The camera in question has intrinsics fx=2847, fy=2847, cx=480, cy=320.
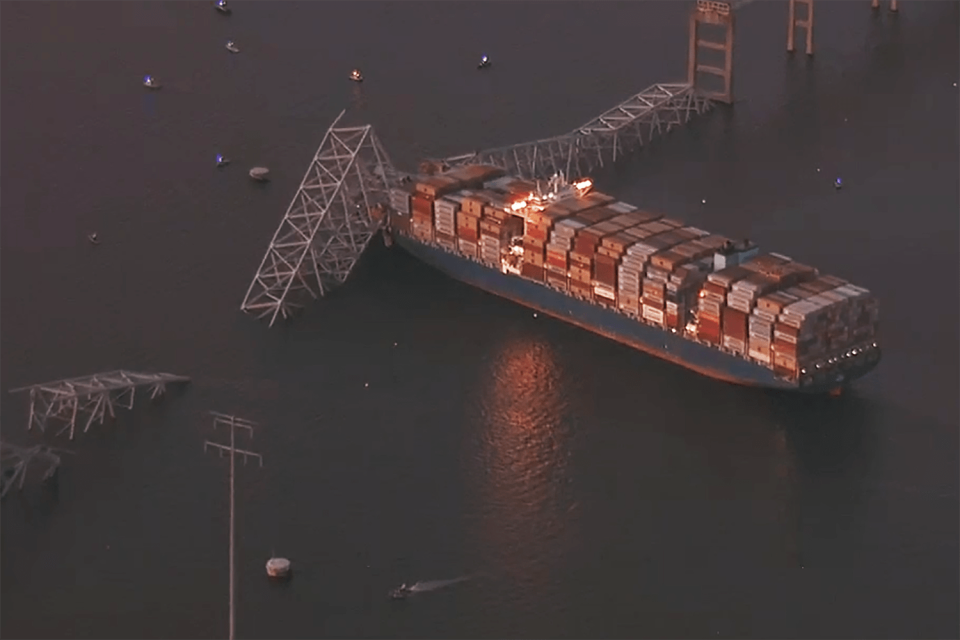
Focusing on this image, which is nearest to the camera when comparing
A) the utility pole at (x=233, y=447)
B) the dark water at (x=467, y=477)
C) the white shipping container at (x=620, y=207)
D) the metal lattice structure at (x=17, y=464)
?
the utility pole at (x=233, y=447)

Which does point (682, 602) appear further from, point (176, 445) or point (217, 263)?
point (217, 263)

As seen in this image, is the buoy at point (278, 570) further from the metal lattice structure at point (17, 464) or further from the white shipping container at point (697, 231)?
the white shipping container at point (697, 231)

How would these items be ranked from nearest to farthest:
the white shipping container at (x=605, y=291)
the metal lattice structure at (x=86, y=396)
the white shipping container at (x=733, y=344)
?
the metal lattice structure at (x=86, y=396) < the white shipping container at (x=733, y=344) < the white shipping container at (x=605, y=291)

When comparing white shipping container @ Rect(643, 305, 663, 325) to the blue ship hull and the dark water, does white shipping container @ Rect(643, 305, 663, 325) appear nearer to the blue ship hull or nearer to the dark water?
the blue ship hull

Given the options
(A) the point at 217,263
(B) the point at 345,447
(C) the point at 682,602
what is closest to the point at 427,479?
(B) the point at 345,447

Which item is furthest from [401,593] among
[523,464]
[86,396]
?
[86,396]

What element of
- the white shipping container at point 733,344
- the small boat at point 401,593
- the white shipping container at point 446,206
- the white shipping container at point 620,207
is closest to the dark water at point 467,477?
the small boat at point 401,593

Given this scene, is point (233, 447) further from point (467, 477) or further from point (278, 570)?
point (467, 477)
